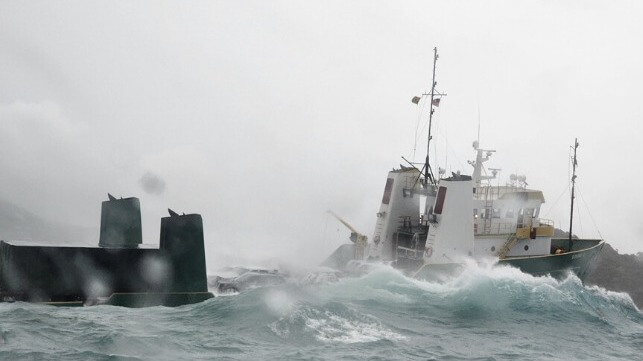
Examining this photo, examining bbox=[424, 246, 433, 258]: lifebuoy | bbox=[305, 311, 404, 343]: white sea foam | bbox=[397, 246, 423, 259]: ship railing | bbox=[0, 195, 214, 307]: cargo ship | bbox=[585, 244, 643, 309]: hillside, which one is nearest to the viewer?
bbox=[305, 311, 404, 343]: white sea foam

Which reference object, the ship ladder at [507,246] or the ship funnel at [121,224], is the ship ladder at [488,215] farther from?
the ship funnel at [121,224]

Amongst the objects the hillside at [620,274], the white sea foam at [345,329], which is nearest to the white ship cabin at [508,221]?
the white sea foam at [345,329]

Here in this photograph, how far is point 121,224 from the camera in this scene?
25625mm

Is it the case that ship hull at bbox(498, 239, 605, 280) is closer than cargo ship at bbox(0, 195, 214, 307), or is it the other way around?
cargo ship at bbox(0, 195, 214, 307)

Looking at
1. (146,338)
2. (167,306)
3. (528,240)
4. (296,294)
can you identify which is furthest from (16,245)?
(528,240)

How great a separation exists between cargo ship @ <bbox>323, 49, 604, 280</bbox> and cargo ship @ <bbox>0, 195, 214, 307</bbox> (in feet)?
38.3

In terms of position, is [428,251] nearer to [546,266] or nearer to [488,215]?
[488,215]

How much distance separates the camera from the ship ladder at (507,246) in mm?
34344

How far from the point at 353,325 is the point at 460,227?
1361 cm

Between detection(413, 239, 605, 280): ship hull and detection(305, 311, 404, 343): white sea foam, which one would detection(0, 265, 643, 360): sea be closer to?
detection(305, 311, 404, 343): white sea foam

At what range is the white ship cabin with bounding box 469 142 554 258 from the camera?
3419 cm

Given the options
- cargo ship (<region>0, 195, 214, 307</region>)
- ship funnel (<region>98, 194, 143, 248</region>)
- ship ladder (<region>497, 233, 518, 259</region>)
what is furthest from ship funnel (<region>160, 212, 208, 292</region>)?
ship ladder (<region>497, 233, 518, 259</region>)

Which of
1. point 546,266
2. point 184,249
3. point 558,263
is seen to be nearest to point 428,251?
point 546,266

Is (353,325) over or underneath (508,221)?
underneath
